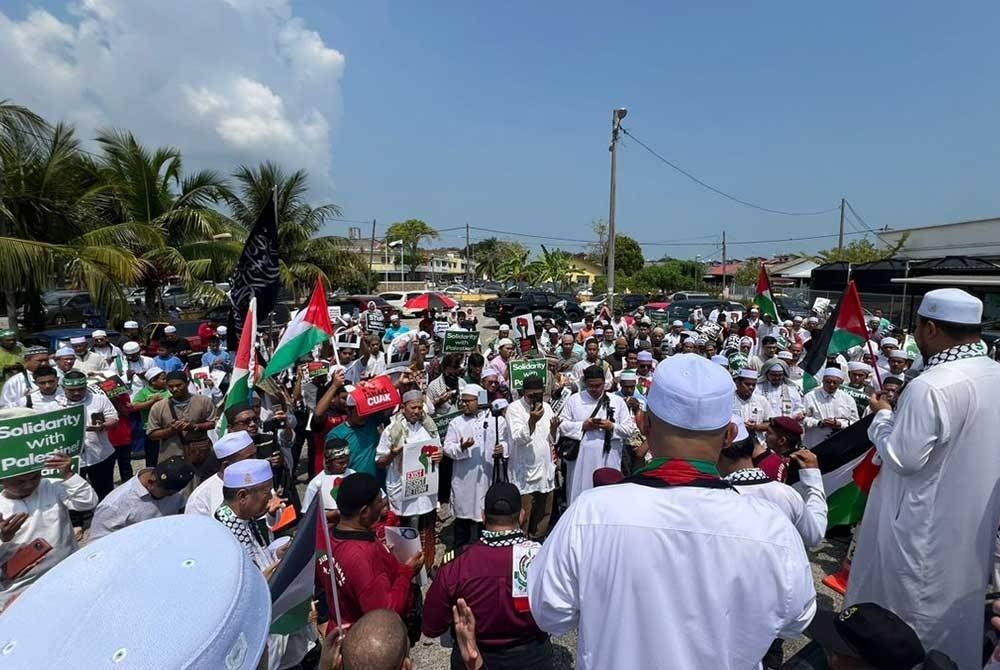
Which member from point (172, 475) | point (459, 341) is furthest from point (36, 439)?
point (459, 341)

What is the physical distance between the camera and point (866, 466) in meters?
4.18

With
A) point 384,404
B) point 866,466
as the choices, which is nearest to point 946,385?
point 866,466

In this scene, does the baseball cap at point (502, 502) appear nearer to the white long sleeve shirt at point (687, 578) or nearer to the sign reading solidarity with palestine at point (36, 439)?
the white long sleeve shirt at point (687, 578)

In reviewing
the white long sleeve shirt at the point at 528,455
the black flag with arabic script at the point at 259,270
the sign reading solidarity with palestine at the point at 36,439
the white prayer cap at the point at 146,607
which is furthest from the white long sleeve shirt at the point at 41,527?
the white long sleeve shirt at the point at 528,455

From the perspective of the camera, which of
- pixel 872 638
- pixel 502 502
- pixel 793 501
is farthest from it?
pixel 502 502

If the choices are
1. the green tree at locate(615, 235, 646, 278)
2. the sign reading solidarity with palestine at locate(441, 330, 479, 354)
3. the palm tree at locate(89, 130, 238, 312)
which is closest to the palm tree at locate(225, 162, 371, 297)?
the palm tree at locate(89, 130, 238, 312)

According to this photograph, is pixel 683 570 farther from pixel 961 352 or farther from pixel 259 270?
pixel 259 270

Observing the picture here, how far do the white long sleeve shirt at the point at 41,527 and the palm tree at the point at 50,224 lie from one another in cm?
1167

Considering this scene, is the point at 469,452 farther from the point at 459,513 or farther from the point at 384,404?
the point at 384,404

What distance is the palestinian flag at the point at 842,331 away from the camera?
561cm

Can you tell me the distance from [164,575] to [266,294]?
5781mm

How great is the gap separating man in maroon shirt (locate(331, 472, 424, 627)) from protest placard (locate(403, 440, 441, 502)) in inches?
74.3

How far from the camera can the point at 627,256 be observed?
205ft

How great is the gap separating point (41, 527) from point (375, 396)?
8.04 feet
